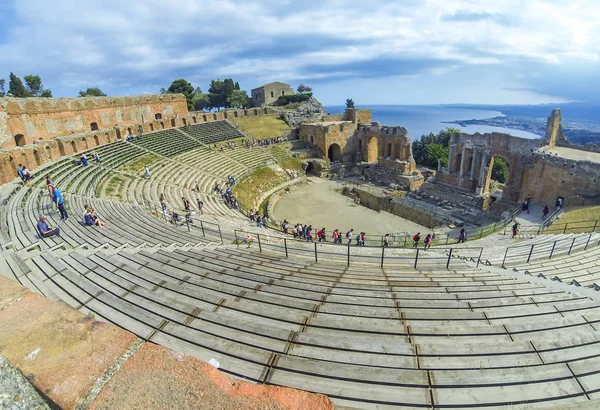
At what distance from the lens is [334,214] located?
26.2 meters

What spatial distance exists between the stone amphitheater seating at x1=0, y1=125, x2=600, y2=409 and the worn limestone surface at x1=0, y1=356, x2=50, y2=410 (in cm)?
196

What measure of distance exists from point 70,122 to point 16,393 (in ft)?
122

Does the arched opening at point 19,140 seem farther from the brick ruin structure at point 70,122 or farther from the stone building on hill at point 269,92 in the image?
the stone building on hill at point 269,92

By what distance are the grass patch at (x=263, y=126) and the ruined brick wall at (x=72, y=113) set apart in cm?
1005

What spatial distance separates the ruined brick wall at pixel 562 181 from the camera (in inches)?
727

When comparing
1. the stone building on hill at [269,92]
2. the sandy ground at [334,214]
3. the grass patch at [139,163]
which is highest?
the stone building on hill at [269,92]

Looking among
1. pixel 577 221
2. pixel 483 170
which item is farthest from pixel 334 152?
pixel 577 221

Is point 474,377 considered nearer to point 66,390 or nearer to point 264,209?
point 66,390

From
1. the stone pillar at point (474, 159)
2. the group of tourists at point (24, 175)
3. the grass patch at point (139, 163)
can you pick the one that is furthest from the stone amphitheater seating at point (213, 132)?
the stone pillar at point (474, 159)

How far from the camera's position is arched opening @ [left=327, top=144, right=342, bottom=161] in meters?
39.9

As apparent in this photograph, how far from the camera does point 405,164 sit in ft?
105

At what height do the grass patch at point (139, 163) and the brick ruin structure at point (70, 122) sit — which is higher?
the brick ruin structure at point (70, 122)

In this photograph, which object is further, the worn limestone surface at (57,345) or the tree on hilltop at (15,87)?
the tree on hilltop at (15,87)

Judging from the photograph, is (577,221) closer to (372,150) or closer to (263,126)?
(372,150)
